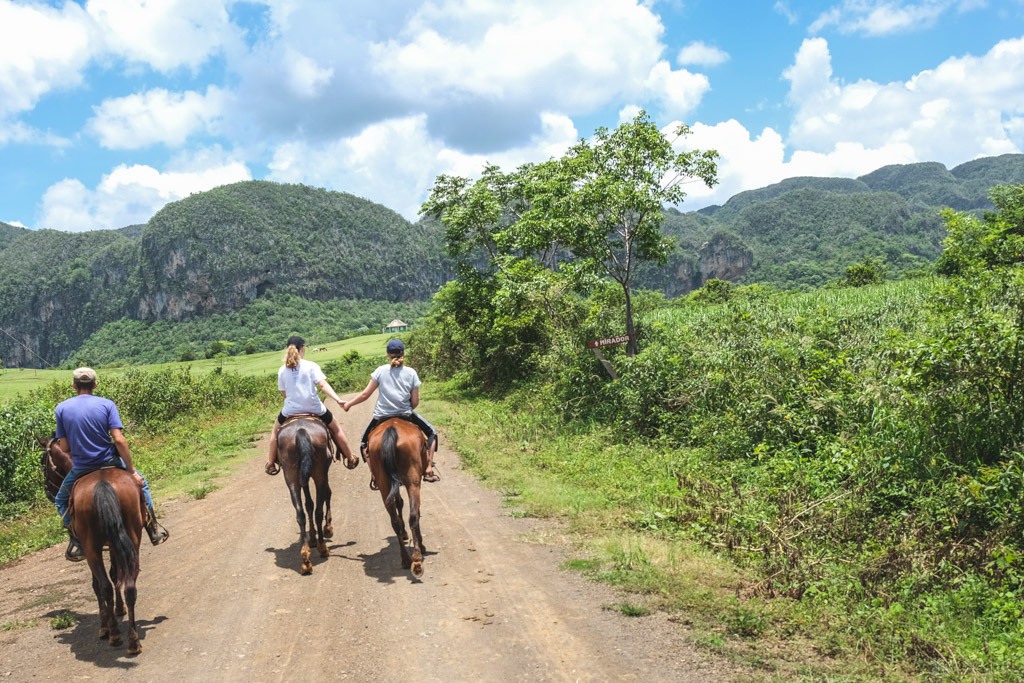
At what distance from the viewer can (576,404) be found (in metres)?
16.1

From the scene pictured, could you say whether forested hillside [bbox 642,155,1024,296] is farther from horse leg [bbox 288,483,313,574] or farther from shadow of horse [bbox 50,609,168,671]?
shadow of horse [bbox 50,609,168,671]

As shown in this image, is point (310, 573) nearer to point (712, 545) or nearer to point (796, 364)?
point (712, 545)

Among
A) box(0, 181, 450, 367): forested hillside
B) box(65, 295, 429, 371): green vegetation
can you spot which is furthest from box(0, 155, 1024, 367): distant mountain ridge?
box(65, 295, 429, 371): green vegetation

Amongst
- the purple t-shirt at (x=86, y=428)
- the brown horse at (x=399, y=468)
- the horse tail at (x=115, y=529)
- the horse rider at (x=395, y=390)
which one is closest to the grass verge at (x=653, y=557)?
the brown horse at (x=399, y=468)

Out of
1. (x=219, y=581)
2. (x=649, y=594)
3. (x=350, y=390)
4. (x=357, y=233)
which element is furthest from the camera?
(x=357, y=233)

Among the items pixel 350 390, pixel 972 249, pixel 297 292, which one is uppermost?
pixel 297 292

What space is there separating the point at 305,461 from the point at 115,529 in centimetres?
200

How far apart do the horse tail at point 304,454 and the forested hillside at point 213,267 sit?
135 metres

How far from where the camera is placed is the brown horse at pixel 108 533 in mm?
5383

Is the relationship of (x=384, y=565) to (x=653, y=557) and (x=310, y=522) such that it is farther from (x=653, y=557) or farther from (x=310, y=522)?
(x=653, y=557)

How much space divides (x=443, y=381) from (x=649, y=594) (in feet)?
97.5

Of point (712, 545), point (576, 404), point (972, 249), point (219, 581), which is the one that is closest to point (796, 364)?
point (972, 249)

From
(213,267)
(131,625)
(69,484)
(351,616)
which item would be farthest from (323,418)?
(213,267)

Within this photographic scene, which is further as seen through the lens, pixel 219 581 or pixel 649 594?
pixel 219 581
